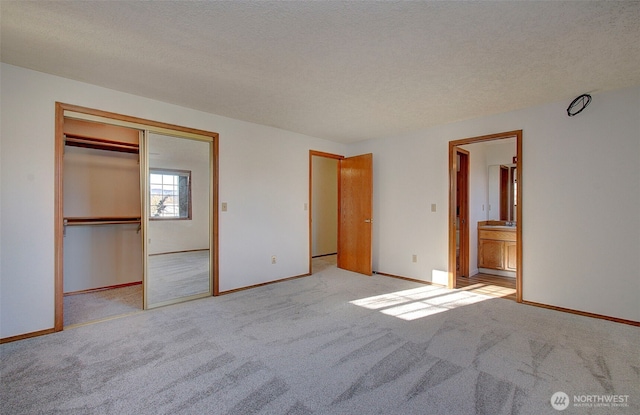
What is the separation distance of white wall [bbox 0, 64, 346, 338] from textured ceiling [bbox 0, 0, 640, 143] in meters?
0.22

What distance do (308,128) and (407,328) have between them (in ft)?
10.2

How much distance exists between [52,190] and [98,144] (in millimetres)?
1425

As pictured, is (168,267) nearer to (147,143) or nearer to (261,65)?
(147,143)

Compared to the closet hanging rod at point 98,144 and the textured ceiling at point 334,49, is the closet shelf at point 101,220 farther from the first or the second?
the textured ceiling at point 334,49

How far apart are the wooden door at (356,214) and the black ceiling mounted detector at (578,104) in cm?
257

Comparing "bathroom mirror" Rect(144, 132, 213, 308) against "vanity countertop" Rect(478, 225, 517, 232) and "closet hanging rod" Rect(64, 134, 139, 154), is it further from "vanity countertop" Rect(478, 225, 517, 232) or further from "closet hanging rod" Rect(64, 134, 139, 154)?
"vanity countertop" Rect(478, 225, 517, 232)

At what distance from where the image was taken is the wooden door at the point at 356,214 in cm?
495

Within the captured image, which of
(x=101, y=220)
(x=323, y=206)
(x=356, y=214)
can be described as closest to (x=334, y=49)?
(x=356, y=214)

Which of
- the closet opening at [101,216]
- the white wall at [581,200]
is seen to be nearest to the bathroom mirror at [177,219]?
the closet opening at [101,216]

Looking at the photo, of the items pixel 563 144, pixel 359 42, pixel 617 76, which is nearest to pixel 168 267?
pixel 359 42

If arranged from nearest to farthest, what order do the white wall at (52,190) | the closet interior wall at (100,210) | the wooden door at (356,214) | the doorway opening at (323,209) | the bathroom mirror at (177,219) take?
the white wall at (52,190) → the bathroom mirror at (177,219) → the closet interior wall at (100,210) → the wooden door at (356,214) → the doorway opening at (323,209)

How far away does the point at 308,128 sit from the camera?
14.8 ft

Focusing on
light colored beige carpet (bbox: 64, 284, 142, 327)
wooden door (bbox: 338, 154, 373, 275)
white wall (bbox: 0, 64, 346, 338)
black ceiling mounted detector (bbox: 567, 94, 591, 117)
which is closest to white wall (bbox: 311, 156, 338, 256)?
wooden door (bbox: 338, 154, 373, 275)

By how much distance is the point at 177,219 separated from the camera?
14.0ft
